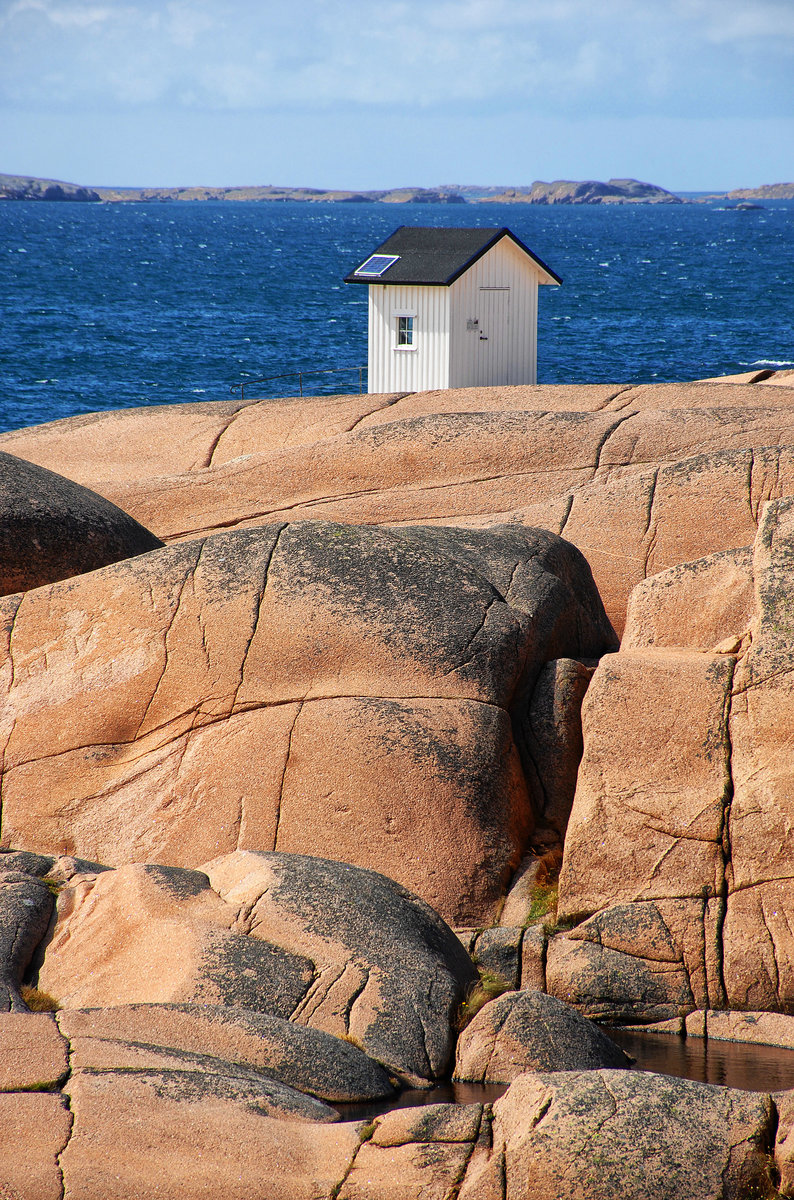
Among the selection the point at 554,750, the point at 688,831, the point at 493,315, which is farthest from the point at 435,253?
the point at 688,831

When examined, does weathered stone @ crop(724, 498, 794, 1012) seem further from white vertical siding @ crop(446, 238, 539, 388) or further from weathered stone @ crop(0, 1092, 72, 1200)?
white vertical siding @ crop(446, 238, 539, 388)

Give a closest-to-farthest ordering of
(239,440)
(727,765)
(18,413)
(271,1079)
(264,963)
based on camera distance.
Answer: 1. (271,1079)
2. (264,963)
3. (727,765)
4. (239,440)
5. (18,413)

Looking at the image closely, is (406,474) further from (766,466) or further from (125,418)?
(125,418)

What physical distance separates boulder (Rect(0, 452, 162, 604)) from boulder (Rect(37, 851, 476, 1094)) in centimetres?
529

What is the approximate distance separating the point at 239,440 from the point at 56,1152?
16396 mm

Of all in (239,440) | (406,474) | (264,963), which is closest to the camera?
(264,963)

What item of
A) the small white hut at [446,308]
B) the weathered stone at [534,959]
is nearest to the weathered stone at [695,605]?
the weathered stone at [534,959]

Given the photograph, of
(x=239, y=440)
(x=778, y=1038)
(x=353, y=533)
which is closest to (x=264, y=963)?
(x=778, y=1038)

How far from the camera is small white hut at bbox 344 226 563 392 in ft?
87.4

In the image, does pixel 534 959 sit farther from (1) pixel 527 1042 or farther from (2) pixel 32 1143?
(2) pixel 32 1143

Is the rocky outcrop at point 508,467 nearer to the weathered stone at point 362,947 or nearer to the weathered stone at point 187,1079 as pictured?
the weathered stone at point 362,947

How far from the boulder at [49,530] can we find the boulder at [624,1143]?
9.23m

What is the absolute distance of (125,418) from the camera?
912 inches

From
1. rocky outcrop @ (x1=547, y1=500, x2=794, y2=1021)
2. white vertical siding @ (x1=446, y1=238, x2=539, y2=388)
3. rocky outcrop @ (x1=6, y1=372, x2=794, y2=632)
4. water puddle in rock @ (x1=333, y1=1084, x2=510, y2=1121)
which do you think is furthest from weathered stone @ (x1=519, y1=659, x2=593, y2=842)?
white vertical siding @ (x1=446, y1=238, x2=539, y2=388)
